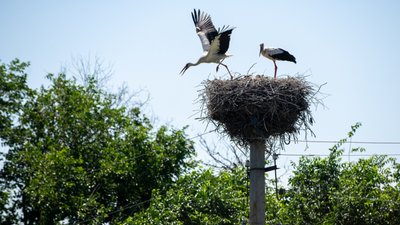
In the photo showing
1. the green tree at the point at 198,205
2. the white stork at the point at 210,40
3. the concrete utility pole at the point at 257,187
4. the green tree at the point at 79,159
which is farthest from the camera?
the green tree at the point at 79,159

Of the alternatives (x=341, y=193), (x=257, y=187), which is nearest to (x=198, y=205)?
(x=341, y=193)

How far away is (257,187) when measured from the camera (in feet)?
38.1

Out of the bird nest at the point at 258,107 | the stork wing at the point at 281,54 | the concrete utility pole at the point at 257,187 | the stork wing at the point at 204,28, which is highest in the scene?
the stork wing at the point at 204,28

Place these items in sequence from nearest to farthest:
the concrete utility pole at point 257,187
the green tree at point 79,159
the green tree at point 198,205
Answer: the concrete utility pole at point 257,187 → the green tree at point 198,205 → the green tree at point 79,159

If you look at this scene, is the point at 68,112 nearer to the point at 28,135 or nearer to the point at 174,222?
the point at 28,135

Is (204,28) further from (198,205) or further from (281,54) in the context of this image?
(198,205)

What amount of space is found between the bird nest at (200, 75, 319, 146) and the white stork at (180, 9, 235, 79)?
2.98 ft

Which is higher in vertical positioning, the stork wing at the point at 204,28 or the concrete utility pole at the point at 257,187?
the stork wing at the point at 204,28

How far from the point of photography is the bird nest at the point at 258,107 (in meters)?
12.4

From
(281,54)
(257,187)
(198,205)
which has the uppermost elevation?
(281,54)

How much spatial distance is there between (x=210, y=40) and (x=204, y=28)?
0.79m

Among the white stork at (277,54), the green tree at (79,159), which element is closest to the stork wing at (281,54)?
the white stork at (277,54)

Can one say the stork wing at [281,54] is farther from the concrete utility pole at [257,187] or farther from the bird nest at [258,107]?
the concrete utility pole at [257,187]

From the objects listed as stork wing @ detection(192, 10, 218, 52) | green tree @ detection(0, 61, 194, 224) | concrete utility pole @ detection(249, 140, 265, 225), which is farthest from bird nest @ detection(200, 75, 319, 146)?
green tree @ detection(0, 61, 194, 224)
